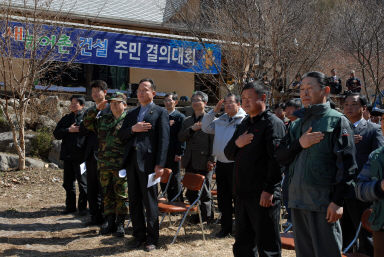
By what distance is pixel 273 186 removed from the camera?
3822 mm

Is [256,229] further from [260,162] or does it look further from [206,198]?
[206,198]

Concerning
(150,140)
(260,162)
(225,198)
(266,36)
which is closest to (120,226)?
(150,140)

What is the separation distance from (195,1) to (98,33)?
10.6 ft

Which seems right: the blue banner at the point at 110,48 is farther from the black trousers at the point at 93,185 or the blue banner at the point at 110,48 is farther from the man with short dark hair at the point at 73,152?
the black trousers at the point at 93,185

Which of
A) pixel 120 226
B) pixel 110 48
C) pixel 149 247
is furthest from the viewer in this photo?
pixel 110 48

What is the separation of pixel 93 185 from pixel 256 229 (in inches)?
139

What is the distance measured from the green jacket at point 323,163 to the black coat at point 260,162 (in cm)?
41

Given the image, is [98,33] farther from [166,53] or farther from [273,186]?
[273,186]

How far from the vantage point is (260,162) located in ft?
12.9

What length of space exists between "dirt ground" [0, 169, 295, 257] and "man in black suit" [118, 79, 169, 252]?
30 cm

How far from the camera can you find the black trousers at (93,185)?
6.66 m

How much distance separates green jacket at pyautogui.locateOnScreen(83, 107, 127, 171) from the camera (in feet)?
19.6

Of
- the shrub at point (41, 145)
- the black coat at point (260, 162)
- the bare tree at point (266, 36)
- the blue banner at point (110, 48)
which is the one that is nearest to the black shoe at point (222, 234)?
the black coat at point (260, 162)

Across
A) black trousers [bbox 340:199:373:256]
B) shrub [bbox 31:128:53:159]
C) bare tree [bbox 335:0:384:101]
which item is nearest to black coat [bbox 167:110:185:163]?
black trousers [bbox 340:199:373:256]
